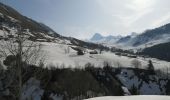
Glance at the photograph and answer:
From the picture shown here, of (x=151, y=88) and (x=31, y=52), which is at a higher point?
(x=31, y=52)

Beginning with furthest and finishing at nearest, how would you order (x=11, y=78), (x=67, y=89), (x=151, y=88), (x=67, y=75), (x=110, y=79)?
(x=151, y=88), (x=110, y=79), (x=67, y=75), (x=67, y=89), (x=11, y=78)

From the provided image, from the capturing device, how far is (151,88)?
647 ft

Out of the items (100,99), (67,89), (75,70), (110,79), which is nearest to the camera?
(100,99)

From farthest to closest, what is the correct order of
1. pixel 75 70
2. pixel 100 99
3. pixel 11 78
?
pixel 75 70
pixel 11 78
pixel 100 99

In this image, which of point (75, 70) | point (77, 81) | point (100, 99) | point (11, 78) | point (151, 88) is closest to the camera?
point (100, 99)

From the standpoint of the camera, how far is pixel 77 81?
130625 mm

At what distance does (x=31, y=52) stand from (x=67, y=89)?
9967cm

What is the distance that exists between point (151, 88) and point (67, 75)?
72193mm

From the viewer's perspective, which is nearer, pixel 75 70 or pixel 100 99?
pixel 100 99

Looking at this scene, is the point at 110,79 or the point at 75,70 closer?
the point at 75,70

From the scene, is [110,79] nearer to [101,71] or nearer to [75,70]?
[101,71]

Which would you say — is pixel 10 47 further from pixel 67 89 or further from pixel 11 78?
pixel 67 89

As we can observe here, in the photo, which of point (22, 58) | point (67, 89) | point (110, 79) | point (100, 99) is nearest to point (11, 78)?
point (22, 58)

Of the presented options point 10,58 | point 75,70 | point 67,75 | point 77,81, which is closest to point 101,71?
point 75,70
